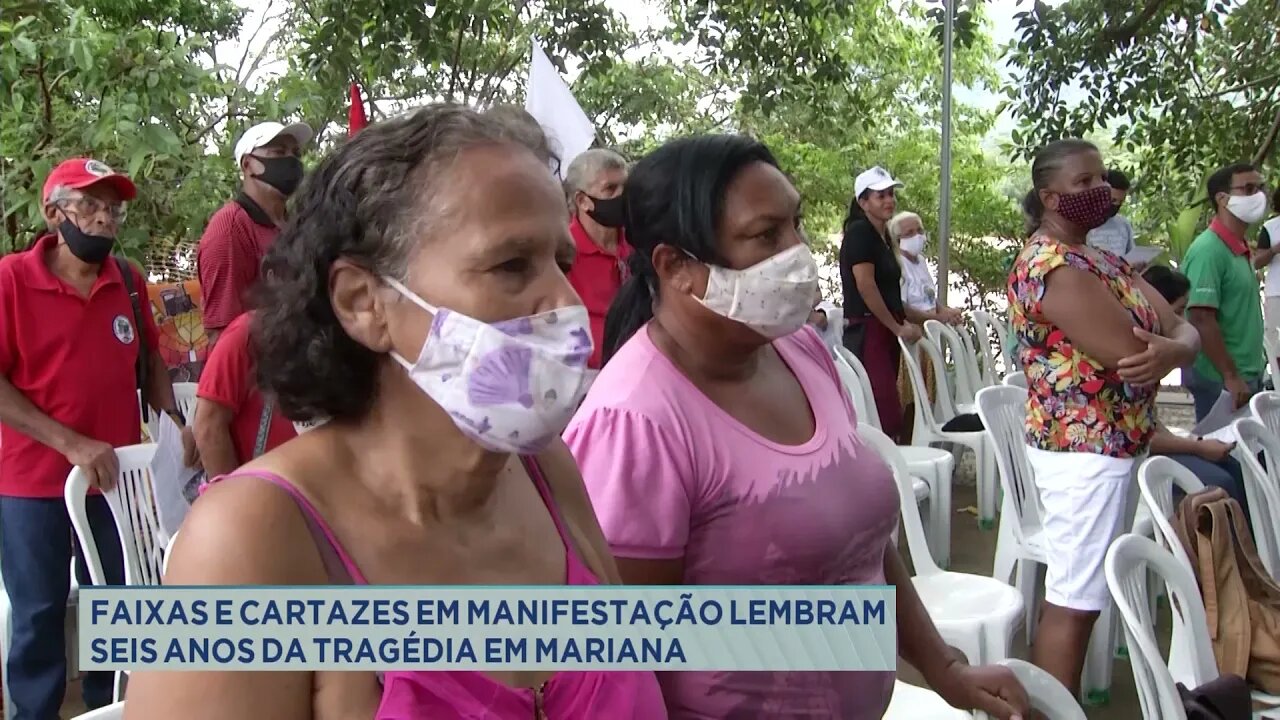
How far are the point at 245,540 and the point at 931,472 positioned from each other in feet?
13.6

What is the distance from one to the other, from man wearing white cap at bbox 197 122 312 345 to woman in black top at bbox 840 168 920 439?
3043 millimetres

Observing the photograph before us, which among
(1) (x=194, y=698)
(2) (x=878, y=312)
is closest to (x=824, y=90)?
(2) (x=878, y=312)

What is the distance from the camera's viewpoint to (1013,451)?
3.99 metres

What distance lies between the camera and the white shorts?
2936 mm

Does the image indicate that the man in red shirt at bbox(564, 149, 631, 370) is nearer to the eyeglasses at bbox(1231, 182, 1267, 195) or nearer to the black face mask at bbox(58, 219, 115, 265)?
the black face mask at bbox(58, 219, 115, 265)

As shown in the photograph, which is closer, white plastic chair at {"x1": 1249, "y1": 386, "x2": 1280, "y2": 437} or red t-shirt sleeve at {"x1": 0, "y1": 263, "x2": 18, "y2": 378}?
red t-shirt sleeve at {"x1": 0, "y1": 263, "x2": 18, "y2": 378}

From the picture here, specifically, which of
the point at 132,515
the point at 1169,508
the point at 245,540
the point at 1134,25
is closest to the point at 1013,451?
the point at 1169,508

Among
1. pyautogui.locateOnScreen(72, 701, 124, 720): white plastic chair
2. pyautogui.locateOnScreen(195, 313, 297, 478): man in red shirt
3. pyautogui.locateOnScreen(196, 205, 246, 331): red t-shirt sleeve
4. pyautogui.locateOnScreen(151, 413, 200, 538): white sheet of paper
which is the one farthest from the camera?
pyautogui.locateOnScreen(196, 205, 246, 331): red t-shirt sleeve

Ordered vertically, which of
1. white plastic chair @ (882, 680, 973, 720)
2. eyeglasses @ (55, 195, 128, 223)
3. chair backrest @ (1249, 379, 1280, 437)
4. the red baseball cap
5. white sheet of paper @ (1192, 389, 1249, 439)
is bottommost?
white sheet of paper @ (1192, 389, 1249, 439)

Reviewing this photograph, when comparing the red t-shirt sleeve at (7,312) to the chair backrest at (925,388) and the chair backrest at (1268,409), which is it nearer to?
the chair backrest at (925,388)

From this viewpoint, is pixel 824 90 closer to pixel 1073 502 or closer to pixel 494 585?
pixel 1073 502

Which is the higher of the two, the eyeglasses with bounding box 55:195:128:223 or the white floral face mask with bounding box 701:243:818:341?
the white floral face mask with bounding box 701:243:818:341

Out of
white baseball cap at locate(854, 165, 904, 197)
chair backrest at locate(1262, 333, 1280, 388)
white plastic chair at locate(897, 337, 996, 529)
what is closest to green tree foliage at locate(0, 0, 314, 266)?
white baseball cap at locate(854, 165, 904, 197)

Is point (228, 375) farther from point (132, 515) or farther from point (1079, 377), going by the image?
point (1079, 377)
